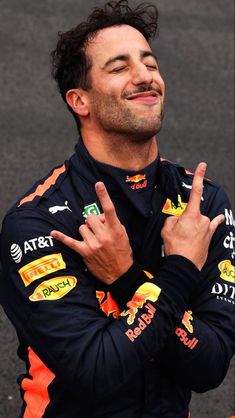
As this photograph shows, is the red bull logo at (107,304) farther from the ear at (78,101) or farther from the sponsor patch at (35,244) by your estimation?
the ear at (78,101)

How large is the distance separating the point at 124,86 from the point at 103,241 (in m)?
0.62

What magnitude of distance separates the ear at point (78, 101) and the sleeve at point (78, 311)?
48 centimetres

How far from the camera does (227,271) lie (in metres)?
3.02

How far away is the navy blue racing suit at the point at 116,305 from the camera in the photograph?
8.72 feet

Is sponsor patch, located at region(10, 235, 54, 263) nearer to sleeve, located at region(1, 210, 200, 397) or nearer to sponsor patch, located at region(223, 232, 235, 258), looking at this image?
sleeve, located at region(1, 210, 200, 397)

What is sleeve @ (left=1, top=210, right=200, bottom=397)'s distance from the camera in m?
2.63

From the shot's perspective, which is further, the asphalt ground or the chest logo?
the asphalt ground

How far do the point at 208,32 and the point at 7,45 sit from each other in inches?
88.1

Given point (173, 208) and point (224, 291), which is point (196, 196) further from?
point (224, 291)

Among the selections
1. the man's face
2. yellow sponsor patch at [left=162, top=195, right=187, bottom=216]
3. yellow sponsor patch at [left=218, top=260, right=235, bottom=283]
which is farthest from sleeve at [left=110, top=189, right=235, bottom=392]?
the man's face

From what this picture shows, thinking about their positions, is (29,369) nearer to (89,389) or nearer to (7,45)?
(89,389)

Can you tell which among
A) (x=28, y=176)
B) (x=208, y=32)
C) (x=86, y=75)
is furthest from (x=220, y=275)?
(x=208, y=32)

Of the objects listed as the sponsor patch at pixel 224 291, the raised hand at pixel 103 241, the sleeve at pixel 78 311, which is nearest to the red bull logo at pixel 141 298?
the sleeve at pixel 78 311

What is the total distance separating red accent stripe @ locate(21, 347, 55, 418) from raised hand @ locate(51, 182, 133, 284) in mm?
452
